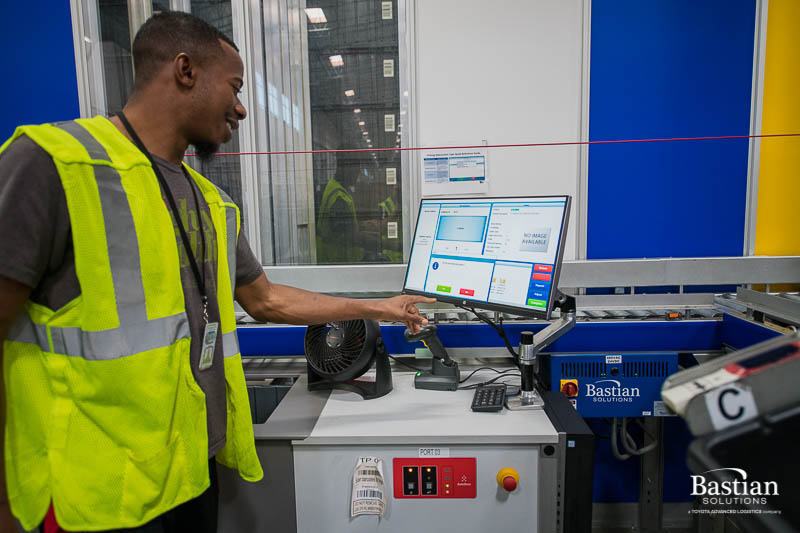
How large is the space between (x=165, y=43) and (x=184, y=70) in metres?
0.06

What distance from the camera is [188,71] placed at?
912mm

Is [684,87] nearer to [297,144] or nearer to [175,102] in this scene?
[297,144]

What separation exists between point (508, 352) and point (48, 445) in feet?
4.28

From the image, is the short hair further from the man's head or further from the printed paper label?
the printed paper label

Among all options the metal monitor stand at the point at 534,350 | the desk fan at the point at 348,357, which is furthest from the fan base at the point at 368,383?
the metal monitor stand at the point at 534,350

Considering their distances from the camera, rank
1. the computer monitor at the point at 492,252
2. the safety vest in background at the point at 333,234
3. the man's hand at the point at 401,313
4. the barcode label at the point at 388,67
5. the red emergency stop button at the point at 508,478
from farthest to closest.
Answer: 1. the safety vest in background at the point at 333,234
2. the barcode label at the point at 388,67
3. the man's hand at the point at 401,313
4. the computer monitor at the point at 492,252
5. the red emergency stop button at the point at 508,478

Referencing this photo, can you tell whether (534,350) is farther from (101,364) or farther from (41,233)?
(41,233)

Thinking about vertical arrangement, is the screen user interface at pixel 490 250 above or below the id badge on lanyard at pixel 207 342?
above

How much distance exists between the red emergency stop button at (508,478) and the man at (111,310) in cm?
69

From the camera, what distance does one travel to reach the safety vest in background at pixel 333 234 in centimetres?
216

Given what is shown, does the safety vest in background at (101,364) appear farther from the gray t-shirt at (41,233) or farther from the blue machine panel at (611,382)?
the blue machine panel at (611,382)

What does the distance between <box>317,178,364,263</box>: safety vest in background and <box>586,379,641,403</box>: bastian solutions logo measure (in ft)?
3.79

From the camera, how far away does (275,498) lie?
3.85 feet

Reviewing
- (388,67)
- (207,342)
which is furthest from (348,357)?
(388,67)
